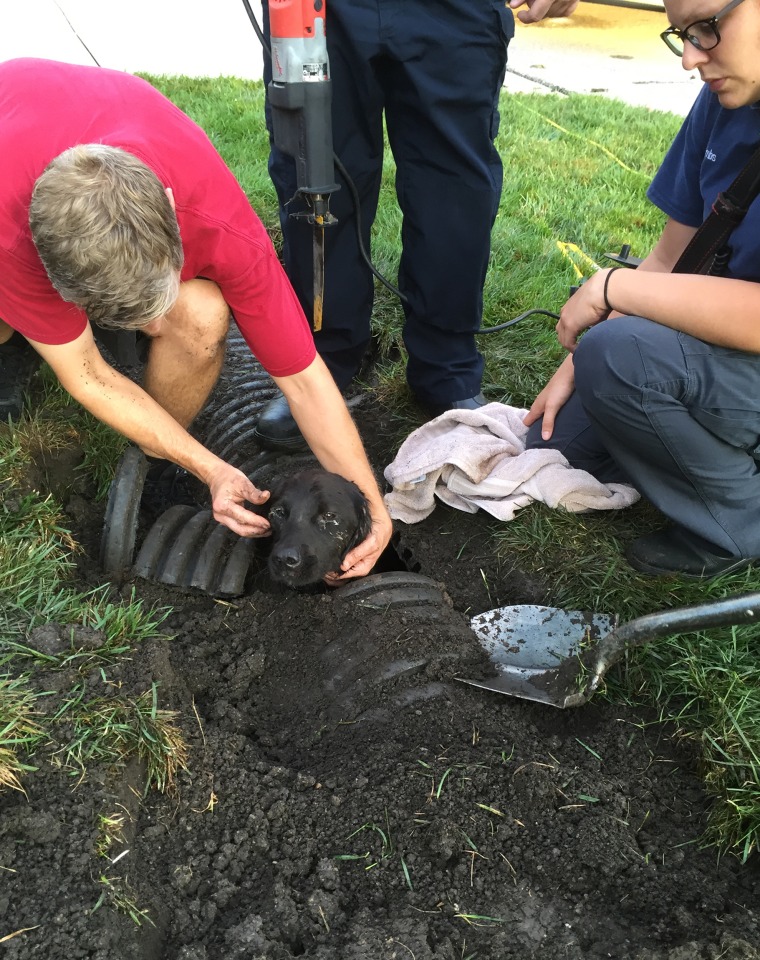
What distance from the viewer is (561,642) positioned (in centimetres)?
243

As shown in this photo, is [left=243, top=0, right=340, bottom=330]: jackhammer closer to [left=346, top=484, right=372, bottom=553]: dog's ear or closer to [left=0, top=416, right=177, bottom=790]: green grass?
[left=346, top=484, right=372, bottom=553]: dog's ear

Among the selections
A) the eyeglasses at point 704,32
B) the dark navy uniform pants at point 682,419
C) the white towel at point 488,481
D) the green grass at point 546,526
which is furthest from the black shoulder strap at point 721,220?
the green grass at point 546,526

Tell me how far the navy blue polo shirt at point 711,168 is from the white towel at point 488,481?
0.84 m

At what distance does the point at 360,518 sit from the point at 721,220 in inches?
53.8

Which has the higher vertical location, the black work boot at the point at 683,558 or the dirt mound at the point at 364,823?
the black work boot at the point at 683,558

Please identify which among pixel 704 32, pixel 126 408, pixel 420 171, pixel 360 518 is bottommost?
pixel 360 518

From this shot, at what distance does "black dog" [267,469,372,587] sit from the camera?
7.66 ft

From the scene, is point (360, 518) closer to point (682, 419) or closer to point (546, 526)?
point (546, 526)

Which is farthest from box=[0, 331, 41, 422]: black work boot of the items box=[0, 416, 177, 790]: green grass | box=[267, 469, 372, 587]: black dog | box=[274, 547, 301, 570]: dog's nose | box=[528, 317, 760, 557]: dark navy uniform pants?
box=[528, 317, 760, 557]: dark navy uniform pants

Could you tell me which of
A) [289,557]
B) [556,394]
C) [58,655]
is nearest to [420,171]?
[556,394]

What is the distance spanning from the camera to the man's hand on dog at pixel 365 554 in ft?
8.16

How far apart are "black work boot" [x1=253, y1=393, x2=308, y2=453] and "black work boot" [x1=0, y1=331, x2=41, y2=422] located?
2.91ft

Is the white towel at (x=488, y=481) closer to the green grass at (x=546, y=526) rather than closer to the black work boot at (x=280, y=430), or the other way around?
the green grass at (x=546, y=526)

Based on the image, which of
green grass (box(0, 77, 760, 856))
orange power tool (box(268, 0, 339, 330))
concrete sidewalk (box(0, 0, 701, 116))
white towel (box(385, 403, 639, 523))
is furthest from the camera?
concrete sidewalk (box(0, 0, 701, 116))
